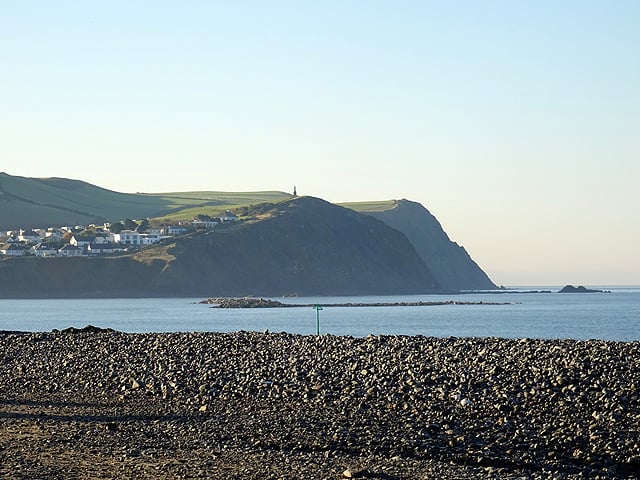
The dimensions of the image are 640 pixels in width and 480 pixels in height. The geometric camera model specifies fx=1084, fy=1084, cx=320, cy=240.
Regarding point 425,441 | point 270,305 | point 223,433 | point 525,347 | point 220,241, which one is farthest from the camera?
point 220,241

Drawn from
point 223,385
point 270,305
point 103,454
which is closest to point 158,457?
point 103,454

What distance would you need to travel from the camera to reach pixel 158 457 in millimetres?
15422

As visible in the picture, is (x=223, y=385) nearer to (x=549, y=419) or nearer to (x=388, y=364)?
(x=388, y=364)

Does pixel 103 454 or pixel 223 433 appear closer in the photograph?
pixel 103 454

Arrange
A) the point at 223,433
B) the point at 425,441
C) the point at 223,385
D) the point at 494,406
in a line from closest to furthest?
1. the point at 425,441
2. the point at 223,433
3. the point at 494,406
4. the point at 223,385

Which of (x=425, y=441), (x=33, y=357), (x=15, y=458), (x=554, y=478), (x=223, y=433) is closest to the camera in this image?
(x=554, y=478)

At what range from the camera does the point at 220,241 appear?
19612cm

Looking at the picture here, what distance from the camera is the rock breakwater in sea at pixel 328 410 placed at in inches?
594

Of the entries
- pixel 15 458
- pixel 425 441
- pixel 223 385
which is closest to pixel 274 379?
pixel 223 385

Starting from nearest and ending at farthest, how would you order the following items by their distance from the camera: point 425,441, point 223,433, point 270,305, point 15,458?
point 15,458
point 425,441
point 223,433
point 270,305

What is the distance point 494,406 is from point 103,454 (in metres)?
7.30

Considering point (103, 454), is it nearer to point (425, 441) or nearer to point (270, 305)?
point (425, 441)

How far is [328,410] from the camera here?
2027 cm

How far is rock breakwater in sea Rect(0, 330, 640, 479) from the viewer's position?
1508 cm
